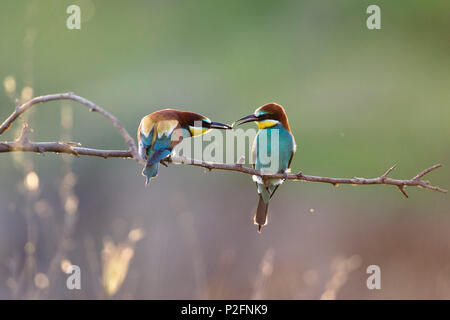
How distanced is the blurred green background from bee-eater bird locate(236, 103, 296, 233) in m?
0.52

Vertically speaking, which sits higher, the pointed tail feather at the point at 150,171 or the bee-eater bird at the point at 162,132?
the bee-eater bird at the point at 162,132

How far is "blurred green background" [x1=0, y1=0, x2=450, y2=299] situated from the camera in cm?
604

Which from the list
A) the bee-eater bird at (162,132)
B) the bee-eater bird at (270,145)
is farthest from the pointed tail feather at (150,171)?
the bee-eater bird at (270,145)

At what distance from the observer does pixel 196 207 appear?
8.05m

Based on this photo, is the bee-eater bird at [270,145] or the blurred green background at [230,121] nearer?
the bee-eater bird at [270,145]

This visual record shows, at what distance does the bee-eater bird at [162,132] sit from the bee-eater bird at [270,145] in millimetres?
647

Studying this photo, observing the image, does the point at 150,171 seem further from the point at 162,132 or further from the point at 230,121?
the point at 230,121

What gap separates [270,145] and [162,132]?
1219mm

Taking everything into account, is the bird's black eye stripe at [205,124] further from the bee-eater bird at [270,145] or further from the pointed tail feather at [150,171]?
the bee-eater bird at [270,145]

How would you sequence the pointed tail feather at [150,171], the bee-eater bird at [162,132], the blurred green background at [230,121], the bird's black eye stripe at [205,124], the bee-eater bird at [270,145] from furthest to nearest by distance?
the blurred green background at [230,121], the bee-eater bird at [270,145], the bird's black eye stripe at [205,124], the bee-eater bird at [162,132], the pointed tail feather at [150,171]

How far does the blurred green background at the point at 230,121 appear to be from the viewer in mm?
6043

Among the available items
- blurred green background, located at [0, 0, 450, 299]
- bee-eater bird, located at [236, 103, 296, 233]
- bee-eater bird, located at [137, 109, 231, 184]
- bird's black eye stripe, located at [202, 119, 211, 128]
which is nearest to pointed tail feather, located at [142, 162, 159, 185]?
bee-eater bird, located at [137, 109, 231, 184]

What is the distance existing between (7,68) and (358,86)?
232 inches
